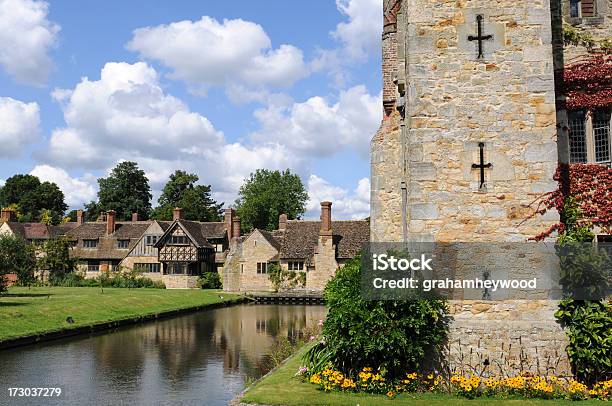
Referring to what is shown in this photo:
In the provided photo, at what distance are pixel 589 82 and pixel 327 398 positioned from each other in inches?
348

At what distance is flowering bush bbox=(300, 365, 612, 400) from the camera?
396 inches

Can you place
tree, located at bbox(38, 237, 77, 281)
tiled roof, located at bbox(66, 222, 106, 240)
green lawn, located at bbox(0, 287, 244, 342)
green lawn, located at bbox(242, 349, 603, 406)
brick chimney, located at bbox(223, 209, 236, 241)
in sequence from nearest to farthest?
green lawn, located at bbox(242, 349, 603, 406) → green lawn, located at bbox(0, 287, 244, 342) → tree, located at bbox(38, 237, 77, 281) → brick chimney, located at bbox(223, 209, 236, 241) → tiled roof, located at bbox(66, 222, 106, 240)

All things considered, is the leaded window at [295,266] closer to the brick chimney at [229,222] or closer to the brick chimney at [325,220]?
the brick chimney at [325,220]

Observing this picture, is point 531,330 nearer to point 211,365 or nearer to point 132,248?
point 211,365

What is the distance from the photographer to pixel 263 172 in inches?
3595

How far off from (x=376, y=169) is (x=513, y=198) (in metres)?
6.14

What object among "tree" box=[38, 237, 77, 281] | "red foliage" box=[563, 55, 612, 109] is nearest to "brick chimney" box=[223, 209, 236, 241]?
"tree" box=[38, 237, 77, 281]

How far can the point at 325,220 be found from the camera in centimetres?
5294

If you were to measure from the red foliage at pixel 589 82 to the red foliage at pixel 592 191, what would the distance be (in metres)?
1.54

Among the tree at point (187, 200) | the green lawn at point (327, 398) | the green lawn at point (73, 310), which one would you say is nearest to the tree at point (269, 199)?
the tree at point (187, 200)

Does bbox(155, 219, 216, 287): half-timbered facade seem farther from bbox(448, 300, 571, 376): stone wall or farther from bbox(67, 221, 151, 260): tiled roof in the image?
bbox(448, 300, 571, 376): stone wall

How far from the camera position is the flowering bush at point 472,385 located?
1007cm

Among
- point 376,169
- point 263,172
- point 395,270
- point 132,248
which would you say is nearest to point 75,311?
point 376,169

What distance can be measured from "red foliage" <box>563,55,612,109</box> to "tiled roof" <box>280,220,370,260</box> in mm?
40517
